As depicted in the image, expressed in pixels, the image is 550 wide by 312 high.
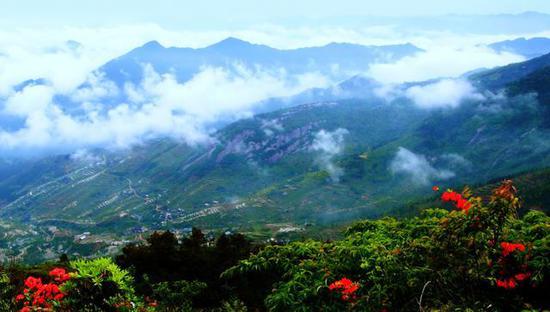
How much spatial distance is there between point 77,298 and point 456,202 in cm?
1482

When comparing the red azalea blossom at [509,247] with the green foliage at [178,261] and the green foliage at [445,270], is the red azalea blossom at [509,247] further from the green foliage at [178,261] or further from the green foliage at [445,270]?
the green foliage at [178,261]

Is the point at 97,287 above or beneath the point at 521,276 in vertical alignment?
beneath

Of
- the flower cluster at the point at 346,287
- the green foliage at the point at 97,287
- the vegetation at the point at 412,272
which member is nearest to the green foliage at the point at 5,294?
the vegetation at the point at 412,272

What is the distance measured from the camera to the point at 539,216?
22.3 metres

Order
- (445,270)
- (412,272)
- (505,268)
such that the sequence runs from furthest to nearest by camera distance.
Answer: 1. (505,268)
2. (412,272)
3. (445,270)

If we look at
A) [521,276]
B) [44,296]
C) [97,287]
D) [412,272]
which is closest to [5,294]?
[44,296]

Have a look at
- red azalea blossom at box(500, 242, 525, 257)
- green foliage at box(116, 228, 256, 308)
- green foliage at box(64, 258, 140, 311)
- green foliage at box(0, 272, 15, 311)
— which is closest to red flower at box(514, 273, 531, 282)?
red azalea blossom at box(500, 242, 525, 257)

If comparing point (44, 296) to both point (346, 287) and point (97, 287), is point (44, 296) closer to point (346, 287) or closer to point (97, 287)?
point (97, 287)

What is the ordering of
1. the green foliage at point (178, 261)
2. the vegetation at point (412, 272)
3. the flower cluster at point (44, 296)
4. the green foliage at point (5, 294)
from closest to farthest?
the vegetation at point (412, 272) < the flower cluster at point (44, 296) < the green foliage at point (5, 294) < the green foliage at point (178, 261)

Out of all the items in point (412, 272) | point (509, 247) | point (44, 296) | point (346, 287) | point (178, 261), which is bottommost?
point (178, 261)

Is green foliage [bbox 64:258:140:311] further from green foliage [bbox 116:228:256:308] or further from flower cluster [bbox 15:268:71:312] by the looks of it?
green foliage [bbox 116:228:256:308]

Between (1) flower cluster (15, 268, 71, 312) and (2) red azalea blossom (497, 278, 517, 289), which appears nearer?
(2) red azalea blossom (497, 278, 517, 289)

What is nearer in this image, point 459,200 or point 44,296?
point 459,200

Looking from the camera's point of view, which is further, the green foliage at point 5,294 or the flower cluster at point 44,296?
the green foliage at point 5,294
